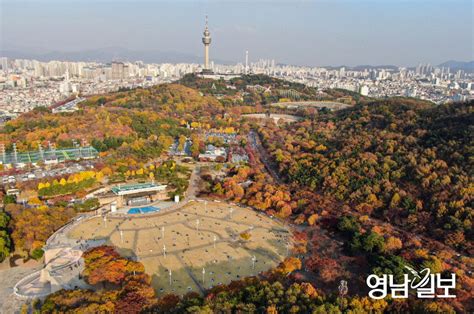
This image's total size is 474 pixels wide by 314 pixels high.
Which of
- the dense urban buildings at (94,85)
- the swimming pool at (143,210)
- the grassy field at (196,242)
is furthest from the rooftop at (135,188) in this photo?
the dense urban buildings at (94,85)

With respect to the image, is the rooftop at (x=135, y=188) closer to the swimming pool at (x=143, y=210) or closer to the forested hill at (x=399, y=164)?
the swimming pool at (x=143, y=210)

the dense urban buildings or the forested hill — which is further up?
the dense urban buildings

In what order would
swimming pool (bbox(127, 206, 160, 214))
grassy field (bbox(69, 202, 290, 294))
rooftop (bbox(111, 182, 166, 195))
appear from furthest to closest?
rooftop (bbox(111, 182, 166, 195))
swimming pool (bbox(127, 206, 160, 214))
grassy field (bbox(69, 202, 290, 294))

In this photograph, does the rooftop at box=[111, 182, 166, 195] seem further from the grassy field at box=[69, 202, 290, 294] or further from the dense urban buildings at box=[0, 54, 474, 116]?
the dense urban buildings at box=[0, 54, 474, 116]

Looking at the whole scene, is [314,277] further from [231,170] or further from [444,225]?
[231,170]

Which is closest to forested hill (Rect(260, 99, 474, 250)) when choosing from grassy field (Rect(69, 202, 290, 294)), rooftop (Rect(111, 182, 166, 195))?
grassy field (Rect(69, 202, 290, 294))

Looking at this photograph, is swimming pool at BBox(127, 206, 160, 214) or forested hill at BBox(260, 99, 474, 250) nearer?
forested hill at BBox(260, 99, 474, 250)
